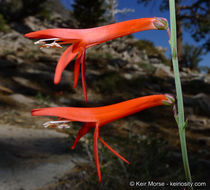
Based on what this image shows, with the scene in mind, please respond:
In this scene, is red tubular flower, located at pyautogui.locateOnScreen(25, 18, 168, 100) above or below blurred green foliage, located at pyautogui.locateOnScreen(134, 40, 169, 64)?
below

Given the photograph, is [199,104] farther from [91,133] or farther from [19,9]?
[19,9]

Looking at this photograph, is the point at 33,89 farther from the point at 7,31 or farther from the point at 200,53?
the point at 200,53

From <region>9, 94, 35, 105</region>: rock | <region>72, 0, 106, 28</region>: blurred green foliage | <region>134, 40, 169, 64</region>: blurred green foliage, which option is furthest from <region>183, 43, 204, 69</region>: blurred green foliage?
<region>9, 94, 35, 105</region>: rock

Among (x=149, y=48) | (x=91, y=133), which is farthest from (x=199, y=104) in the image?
(x=149, y=48)

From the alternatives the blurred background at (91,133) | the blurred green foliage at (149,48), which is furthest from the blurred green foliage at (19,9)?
the blurred green foliage at (149,48)

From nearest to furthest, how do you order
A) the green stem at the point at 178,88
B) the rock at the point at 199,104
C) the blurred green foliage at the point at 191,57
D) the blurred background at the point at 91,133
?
the green stem at the point at 178,88 → the blurred background at the point at 91,133 → the rock at the point at 199,104 → the blurred green foliage at the point at 191,57

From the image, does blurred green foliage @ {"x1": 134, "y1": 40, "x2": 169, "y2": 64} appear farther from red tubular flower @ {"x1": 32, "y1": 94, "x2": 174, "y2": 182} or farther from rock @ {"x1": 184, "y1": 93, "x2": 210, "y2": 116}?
red tubular flower @ {"x1": 32, "y1": 94, "x2": 174, "y2": 182}

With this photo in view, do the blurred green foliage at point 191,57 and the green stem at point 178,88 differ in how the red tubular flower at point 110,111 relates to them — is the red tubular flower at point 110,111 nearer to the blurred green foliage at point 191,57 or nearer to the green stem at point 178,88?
the green stem at point 178,88

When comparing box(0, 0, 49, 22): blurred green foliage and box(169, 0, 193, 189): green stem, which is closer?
box(169, 0, 193, 189): green stem

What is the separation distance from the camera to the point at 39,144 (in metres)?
2.37

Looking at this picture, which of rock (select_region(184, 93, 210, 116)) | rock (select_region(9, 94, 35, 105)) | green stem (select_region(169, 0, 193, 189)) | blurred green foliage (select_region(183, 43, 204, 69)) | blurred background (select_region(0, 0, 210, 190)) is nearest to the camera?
green stem (select_region(169, 0, 193, 189))

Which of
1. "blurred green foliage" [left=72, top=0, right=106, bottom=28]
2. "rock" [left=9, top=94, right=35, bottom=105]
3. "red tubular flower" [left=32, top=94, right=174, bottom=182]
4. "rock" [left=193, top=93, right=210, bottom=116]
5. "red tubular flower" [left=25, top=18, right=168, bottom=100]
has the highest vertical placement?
"blurred green foliage" [left=72, top=0, right=106, bottom=28]

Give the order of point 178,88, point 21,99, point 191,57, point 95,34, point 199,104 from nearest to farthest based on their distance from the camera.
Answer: point 178,88
point 95,34
point 21,99
point 199,104
point 191,57

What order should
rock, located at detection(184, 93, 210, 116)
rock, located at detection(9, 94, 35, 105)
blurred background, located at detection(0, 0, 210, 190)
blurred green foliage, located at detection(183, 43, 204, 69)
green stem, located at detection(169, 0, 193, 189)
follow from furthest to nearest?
1. blurred green foliage, located at detection(183, 43, 204, 69)
2. rock, located at detection(184, 93, 210, 116)
3. rock, located at detection(9, 94, 35, 105)
4. blurred background, located at detection(0, 0, 210, 190)
5. green stem, located at detection(169, 0, 193, 189)
